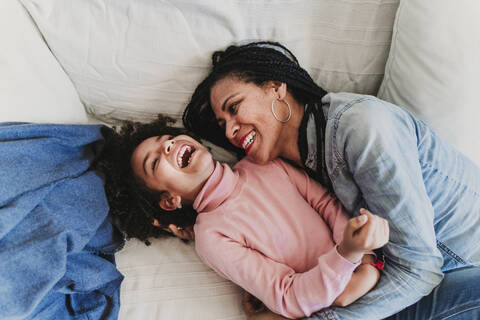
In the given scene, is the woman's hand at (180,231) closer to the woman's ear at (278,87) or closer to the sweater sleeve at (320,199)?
the sweater sleeve at (320,199)

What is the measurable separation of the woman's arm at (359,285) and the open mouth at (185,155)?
58cm

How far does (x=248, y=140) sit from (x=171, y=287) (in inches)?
20.3

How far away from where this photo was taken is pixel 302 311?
0.92 meters

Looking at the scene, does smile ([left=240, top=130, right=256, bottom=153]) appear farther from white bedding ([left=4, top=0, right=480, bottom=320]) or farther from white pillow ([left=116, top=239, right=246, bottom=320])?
white pillow ([left=116, top=239, right=246, bottom=320])

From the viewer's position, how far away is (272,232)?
3.43 ft

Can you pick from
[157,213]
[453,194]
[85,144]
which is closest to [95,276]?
[157,213]

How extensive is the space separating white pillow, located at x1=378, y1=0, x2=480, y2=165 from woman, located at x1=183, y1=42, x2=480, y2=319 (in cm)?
10

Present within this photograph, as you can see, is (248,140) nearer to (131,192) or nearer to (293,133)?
(293,133)

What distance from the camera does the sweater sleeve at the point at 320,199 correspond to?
104cm

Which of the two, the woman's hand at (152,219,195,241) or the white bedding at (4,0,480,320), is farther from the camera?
the woman's hand at (152,219,195,241)

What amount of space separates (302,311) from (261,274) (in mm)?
140

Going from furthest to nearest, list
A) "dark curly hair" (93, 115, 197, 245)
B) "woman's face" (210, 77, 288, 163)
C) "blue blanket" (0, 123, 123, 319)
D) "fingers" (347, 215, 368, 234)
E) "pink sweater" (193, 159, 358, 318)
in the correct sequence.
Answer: "dark curly hair" (93, 115, 197, 245) < "woman's face" (210, 77, 288, 163) < "pink sweater" (193, 159, 358, 318) < "blue blanket" (0, 123, 123, 319) < "fingers" (347, 215, 368, 234)

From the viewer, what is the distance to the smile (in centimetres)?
105

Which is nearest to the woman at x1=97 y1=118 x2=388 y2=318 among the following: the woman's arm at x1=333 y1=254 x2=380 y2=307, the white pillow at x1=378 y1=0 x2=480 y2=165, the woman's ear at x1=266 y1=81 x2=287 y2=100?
the woman's arm at x1=333 y1=254 x2=380 y2=307
